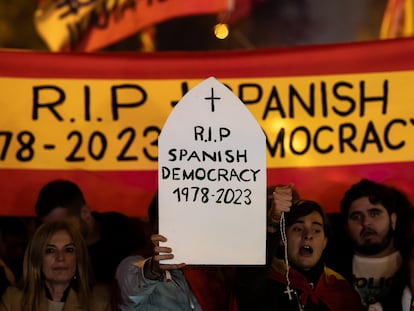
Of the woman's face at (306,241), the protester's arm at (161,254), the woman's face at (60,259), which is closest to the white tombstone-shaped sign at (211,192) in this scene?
the protester's arm at (161,254)

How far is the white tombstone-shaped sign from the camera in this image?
3.03 metres

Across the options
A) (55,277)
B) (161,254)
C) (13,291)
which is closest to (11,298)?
(13,291)

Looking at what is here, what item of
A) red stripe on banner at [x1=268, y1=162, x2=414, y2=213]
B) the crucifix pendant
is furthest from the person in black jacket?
the crucifix pendant

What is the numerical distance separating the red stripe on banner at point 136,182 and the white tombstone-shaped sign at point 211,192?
1085 mm

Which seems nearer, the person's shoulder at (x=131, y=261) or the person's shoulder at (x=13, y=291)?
the person's shoulder at (x=131, y=261)

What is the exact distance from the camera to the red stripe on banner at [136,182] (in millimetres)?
4098

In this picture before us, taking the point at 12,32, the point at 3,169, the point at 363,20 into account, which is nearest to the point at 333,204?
the point at 3,169

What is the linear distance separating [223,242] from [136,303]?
1.46 feet

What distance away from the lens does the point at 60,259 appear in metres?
3.54

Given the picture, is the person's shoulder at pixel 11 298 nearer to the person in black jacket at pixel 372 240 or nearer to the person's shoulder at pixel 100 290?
the person's shoulder at pixel 100 290

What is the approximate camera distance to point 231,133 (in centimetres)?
306

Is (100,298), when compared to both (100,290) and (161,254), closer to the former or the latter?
(100,290)

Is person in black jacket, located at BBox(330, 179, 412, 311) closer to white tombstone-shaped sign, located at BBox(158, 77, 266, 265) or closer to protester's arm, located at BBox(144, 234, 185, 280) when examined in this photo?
white tombstone-shaped sign, located at BBox(158, 77, 266, 265)

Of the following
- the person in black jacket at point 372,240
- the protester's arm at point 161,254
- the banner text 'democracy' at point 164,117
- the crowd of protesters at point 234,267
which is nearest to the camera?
the protester's arm at point 161,254
